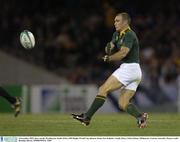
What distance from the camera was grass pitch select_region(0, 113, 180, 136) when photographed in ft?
51.9

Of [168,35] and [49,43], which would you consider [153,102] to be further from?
[49,43]

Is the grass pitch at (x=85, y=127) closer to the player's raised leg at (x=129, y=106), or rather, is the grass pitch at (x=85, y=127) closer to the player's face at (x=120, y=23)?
the player's raised leg at (x=129, y=106)

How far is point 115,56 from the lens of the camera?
15609mm

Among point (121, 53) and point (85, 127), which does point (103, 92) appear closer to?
point (121, 53)

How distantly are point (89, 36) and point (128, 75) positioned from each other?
13923mm

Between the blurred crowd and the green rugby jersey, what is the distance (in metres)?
10.8

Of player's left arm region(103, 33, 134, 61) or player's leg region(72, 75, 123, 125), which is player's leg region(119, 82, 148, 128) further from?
player's left arm region(103, 33, 134, 61)

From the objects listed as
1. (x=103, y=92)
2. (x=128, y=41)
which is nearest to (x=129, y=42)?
(x=128, y=41)

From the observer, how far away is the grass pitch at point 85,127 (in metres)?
15.8

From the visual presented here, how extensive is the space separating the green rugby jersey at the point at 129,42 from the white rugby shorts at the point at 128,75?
13 centimetres

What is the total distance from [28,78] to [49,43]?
5.60 ft

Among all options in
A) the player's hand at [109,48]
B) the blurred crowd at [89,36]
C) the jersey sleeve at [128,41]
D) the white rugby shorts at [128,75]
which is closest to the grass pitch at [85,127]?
the white rugby shorts at [128,75]

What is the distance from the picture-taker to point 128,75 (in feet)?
53.0

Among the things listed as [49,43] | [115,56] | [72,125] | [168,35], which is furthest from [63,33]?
[115,56]
